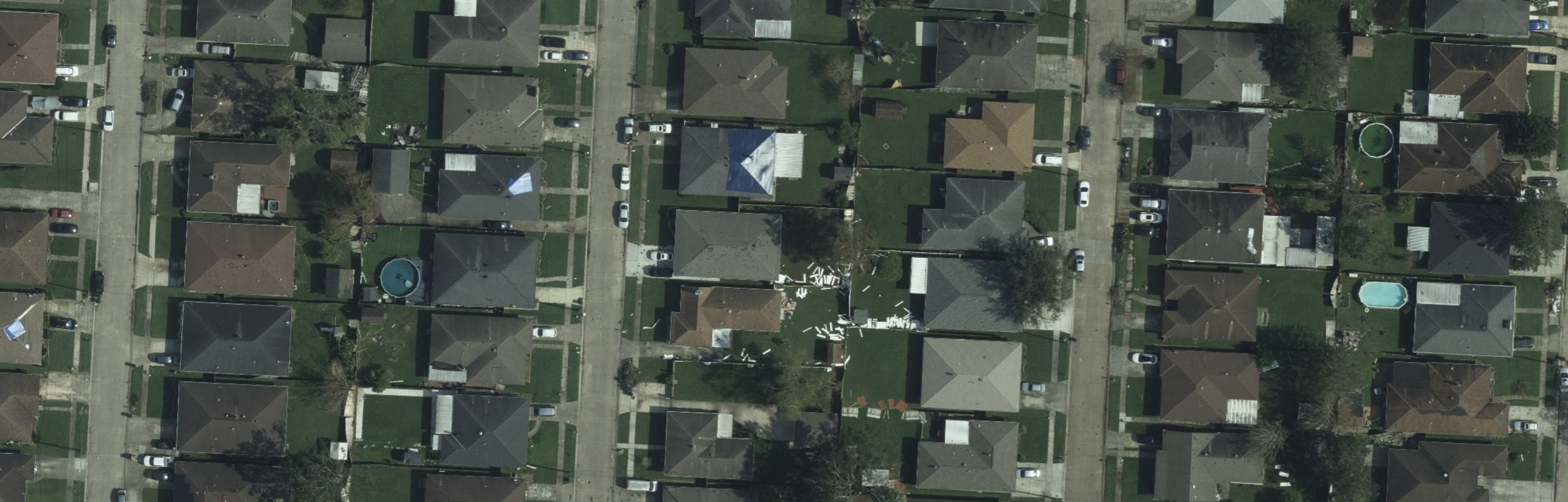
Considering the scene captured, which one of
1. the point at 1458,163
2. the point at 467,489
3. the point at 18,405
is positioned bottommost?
the point at 467,489

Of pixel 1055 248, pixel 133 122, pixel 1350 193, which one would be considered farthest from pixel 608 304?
pixel 1350 193

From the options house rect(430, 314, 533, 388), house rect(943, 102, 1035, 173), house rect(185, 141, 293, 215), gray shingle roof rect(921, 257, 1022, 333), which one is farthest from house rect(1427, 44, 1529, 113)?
house rect(185, 141, 293, 215)

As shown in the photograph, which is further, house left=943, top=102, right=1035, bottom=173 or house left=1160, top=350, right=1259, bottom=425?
house left=1160, top=350, right=1259, bottom=425

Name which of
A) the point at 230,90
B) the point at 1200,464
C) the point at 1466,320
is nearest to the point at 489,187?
the point at 230,90

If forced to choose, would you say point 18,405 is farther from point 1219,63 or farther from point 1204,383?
point 1219,63

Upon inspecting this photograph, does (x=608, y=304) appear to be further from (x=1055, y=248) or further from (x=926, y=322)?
(x=1055, y=248)

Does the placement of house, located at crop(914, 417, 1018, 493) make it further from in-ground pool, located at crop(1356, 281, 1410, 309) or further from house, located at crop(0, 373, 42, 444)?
house, located at crop(0, 373, 42, 444)
